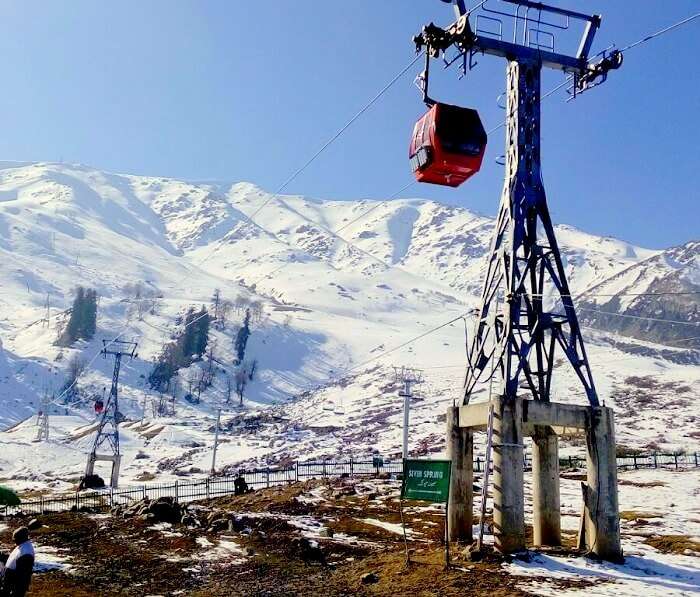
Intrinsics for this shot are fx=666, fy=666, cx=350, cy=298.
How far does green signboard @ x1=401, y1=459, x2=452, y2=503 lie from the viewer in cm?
1691

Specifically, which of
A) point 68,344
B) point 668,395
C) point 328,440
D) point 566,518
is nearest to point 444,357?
point 668,395

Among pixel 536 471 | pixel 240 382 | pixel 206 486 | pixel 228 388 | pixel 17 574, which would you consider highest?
pixel 240 382

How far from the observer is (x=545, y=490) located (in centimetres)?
2008

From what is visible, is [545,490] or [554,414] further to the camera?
[545,490]

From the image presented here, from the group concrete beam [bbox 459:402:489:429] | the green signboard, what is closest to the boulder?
the green signboard

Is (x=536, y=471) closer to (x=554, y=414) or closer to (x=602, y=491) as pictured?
(x=602, y=491)

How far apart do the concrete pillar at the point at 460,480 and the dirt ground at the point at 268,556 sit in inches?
40.6

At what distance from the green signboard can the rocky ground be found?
1669 mm

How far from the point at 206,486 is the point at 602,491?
1320 inches

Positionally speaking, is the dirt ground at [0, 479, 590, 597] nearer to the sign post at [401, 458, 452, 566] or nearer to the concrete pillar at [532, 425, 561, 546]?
the sign post at [401, 458, 452, 566]

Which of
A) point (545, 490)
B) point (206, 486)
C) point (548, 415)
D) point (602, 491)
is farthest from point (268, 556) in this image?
point (206, 486)

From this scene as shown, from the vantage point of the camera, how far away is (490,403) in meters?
18.1

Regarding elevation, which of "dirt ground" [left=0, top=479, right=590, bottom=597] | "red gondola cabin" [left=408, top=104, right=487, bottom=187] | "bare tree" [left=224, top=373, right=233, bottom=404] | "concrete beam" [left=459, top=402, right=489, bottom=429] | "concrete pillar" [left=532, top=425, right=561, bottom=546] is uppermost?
"bare tree" [left=224, top=373, right=233, bottom=404]

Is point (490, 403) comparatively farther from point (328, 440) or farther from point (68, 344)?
point (68, 344)
